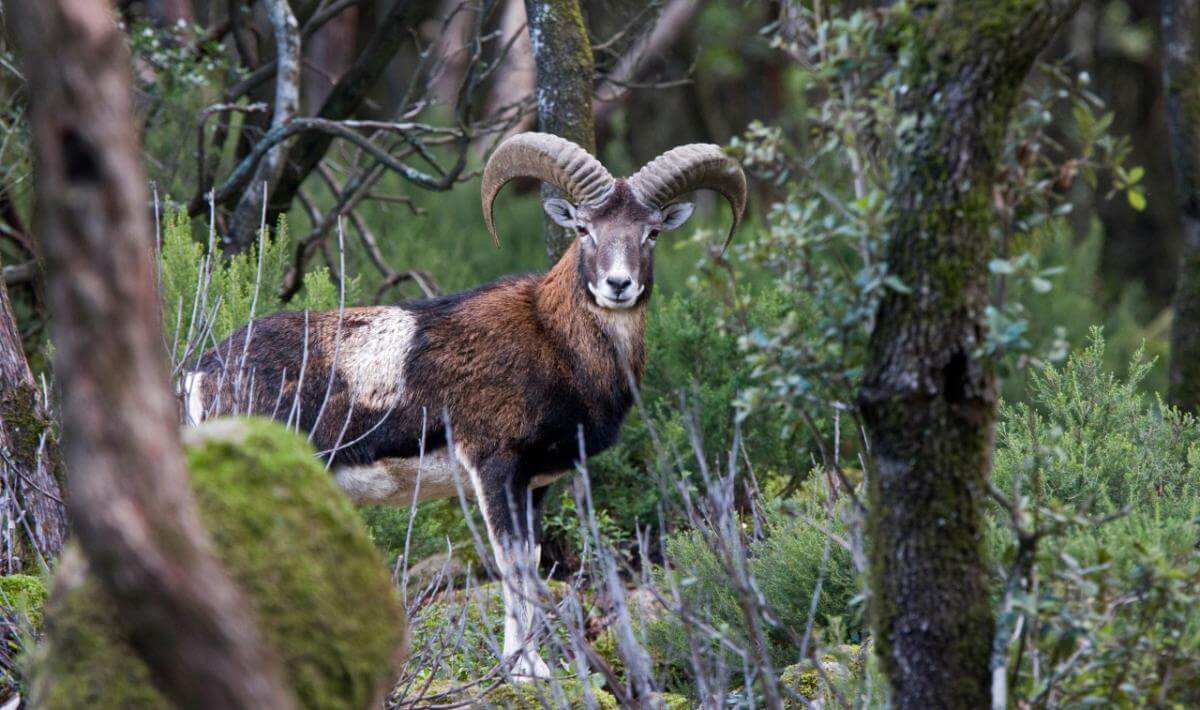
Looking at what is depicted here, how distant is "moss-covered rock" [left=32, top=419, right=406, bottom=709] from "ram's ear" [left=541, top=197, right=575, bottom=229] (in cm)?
444

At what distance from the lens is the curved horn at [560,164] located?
767 cm

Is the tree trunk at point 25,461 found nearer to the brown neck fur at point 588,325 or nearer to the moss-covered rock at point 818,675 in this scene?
the brown neck fur at point 588,325

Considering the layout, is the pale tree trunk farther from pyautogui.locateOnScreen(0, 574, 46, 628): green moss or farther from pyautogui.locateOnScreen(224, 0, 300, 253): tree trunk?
pyautogui.locateOnScreen(0, 574, 46, 628): green moss

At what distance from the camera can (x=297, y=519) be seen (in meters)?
3.50

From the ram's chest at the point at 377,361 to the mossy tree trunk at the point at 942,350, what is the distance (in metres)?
3.72

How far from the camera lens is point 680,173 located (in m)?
7.75

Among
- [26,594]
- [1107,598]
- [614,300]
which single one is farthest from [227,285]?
[1107,598]

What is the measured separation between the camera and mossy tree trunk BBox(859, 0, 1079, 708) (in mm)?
3953

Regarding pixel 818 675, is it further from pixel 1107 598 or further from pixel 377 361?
pixel 377 361

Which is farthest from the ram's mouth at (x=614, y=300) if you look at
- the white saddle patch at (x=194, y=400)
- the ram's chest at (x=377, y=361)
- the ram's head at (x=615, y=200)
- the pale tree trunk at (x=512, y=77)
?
the pale tree trunk at (x=512, y=77)

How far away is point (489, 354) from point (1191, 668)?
4.00m

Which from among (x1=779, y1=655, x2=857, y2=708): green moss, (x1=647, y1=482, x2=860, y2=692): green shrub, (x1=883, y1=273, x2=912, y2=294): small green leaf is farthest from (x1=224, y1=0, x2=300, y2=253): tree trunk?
(x1=883, y1=273, x2=912, y2=294): small green leaf

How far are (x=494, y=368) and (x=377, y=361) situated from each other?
0.61 metres

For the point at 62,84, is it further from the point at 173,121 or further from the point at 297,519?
the point at 173,121
